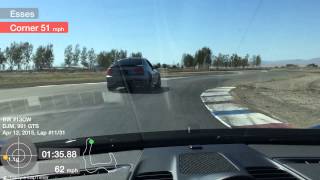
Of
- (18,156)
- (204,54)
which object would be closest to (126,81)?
(204,54)

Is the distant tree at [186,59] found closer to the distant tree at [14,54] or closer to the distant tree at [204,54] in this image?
the distant tree at [204,54]

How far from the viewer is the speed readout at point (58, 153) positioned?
13.9 ft

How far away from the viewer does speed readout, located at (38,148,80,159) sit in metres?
4.24

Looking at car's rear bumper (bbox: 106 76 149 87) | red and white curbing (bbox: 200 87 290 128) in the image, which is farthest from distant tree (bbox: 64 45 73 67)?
car's rear bumper (bbox: 106 76 149 87)

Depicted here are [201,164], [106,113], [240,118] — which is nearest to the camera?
[201,164]

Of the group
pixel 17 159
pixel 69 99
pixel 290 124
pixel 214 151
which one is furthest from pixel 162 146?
pixel 69 99

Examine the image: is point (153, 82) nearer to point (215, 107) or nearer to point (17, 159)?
point (215, 107)

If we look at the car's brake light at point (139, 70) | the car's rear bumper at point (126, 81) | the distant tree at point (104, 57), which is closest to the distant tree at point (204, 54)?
the car's brake light at point (139, 70)

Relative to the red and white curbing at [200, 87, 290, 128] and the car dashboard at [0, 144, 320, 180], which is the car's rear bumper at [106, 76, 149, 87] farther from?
the car dashboard at [0, 144, 320, 180]

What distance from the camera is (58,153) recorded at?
169 inches

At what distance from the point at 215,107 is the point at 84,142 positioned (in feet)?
40.1

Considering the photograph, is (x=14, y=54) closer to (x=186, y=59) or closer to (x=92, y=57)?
(x=92, y=57)

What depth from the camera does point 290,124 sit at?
12.7m

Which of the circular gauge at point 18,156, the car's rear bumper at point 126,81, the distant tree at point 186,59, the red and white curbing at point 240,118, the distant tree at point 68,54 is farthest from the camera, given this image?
the car's rear bumper at point 126,81
